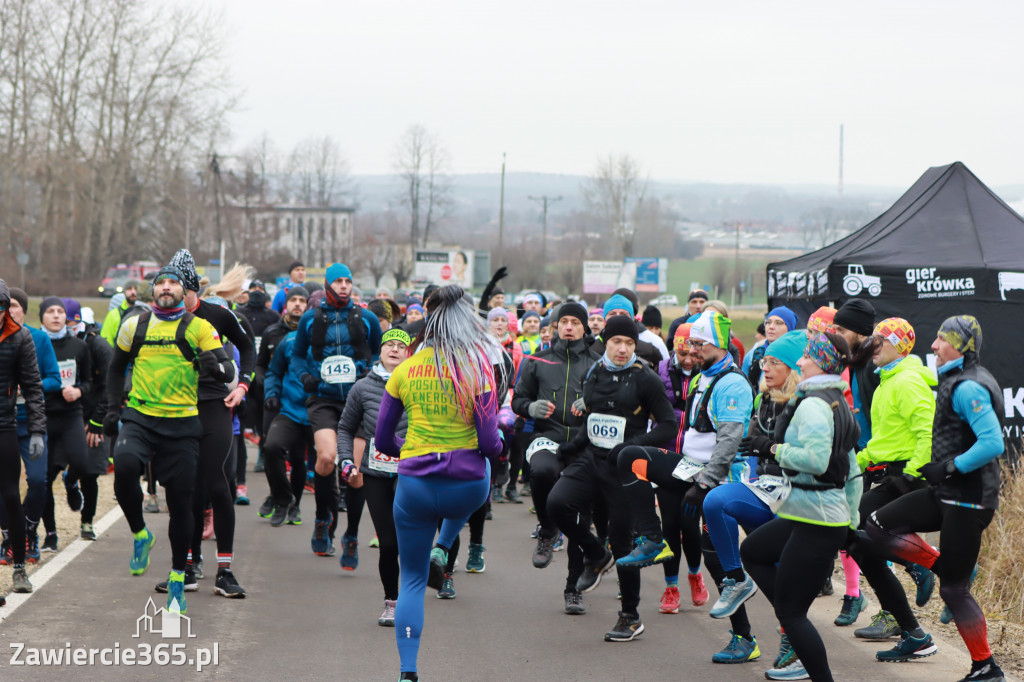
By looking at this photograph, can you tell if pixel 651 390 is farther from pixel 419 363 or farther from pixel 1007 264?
pixel 1007 264

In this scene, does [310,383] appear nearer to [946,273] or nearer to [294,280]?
[294,280]

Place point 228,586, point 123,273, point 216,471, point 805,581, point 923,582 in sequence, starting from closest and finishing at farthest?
point 805,581 → point 923,582 → point 216,471 → point 228,586 → point 123,273

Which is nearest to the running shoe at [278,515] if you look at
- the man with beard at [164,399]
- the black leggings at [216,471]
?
the black leggings at [216,471]

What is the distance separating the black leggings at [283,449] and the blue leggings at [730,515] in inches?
166

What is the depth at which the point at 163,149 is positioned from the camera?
6322cm

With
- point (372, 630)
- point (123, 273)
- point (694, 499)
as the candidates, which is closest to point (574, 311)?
point (694, 499)

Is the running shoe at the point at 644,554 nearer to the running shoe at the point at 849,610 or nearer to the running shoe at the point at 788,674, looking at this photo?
the running shoe at the point at 788,674

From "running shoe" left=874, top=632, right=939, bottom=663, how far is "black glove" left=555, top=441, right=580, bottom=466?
7.49 ft

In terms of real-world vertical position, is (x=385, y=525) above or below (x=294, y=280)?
below

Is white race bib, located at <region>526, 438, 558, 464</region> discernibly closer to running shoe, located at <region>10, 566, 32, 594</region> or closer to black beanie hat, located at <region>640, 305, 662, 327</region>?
running shoe, located at <region>10, 566, 32, 594</region>

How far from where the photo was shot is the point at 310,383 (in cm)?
920

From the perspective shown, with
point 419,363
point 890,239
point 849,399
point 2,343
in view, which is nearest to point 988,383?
point 849,399

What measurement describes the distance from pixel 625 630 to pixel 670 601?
3.26ft

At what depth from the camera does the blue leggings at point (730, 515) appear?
643 cm
